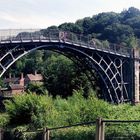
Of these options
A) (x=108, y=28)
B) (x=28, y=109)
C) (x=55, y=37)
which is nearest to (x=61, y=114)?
(x=28, y=109)

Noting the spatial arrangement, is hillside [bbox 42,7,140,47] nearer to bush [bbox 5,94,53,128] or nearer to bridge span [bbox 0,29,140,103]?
bridge span [bbox 0,29,140,103]

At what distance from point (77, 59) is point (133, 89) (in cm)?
727

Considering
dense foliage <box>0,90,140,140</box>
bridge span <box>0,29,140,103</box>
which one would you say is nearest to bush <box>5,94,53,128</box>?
dense foliage <box>0,90,140,140</box>

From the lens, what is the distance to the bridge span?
4225 centimetres

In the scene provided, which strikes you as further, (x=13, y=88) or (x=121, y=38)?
(x=121, y=38)

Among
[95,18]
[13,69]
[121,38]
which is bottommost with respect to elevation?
[13,69]

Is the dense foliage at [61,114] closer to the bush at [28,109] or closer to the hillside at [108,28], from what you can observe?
the bush at [28,109]

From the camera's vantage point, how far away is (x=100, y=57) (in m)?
48.7

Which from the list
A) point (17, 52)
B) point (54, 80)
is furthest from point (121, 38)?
point (17, 52)

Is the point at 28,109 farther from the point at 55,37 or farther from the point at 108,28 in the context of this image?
the point at 108,28

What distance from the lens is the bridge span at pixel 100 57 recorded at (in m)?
42.2

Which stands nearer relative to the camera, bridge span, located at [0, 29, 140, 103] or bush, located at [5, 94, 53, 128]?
bush, located at [5, 94, 53, 128]

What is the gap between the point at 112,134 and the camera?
50.8ft

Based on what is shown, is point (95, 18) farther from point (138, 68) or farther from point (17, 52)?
point (17, 52)
